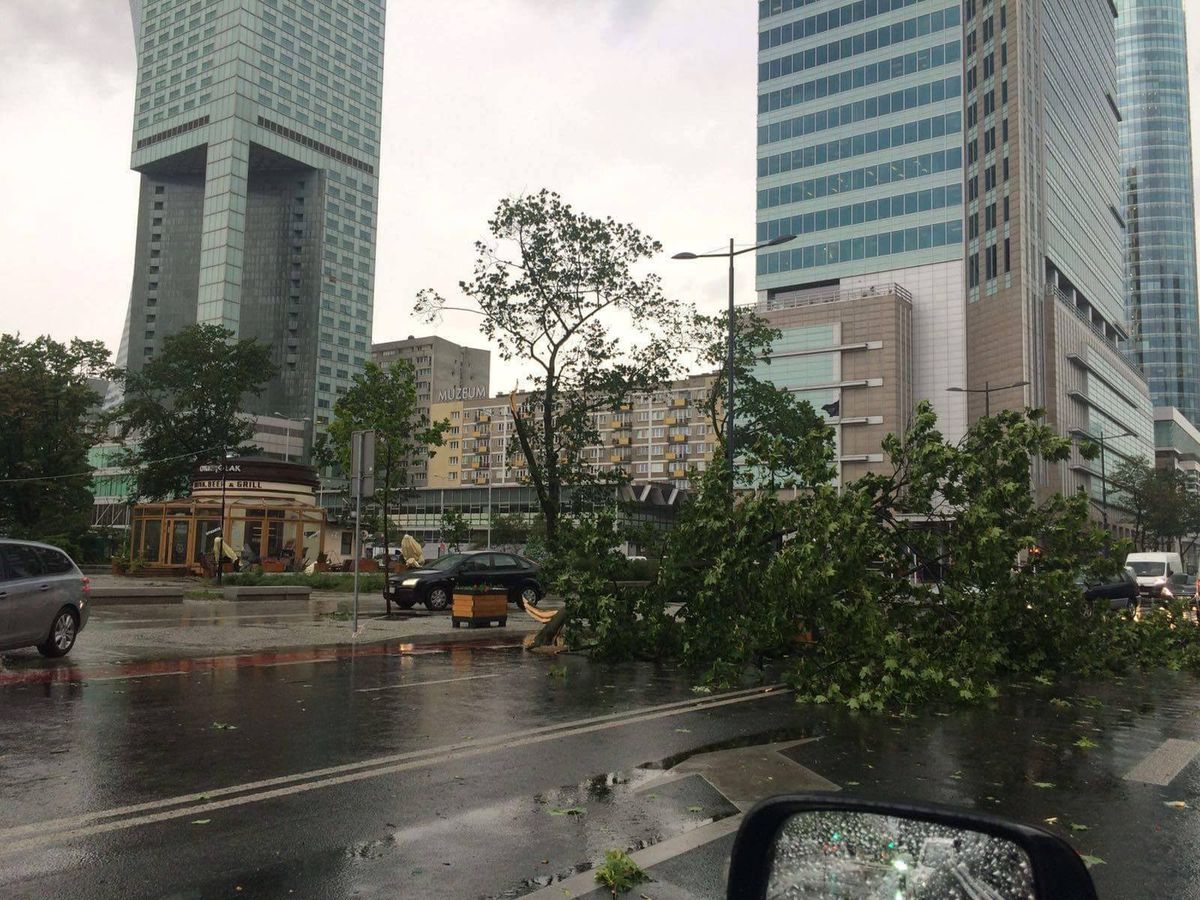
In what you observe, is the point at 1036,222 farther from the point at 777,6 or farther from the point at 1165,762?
the point at 1165,762

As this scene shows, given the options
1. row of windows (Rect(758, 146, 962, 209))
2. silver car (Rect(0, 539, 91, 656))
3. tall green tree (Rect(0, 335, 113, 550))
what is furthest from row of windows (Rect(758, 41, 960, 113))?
silver car (Rect(0, 539, 91, 656))

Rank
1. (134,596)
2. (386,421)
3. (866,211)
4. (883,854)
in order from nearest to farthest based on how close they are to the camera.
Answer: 1. (883,854)
2. (134,596)
3. (386,421)
4. (866,211)

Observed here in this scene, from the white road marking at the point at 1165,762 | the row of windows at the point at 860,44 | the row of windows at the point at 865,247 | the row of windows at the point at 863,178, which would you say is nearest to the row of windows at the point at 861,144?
the row of windows at the point at 863,178

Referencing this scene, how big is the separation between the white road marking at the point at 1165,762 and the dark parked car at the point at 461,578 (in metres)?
19.1

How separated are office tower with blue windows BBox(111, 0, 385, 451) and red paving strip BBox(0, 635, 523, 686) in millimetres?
147981

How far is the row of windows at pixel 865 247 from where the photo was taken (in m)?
81.4

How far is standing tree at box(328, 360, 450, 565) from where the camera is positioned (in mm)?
27547

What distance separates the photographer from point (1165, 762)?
799 centimetres

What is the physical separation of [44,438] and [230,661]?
A: 37444 millimetres

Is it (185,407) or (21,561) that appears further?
(185,407)

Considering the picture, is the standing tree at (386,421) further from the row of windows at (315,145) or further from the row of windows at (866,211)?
the row of windows at (315,145)

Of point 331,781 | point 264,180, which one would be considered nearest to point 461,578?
point 331,781

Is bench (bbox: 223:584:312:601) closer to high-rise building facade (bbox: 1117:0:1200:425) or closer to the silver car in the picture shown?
the silver car

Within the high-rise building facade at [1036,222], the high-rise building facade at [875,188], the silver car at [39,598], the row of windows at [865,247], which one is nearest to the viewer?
the silver car at [39,598]
